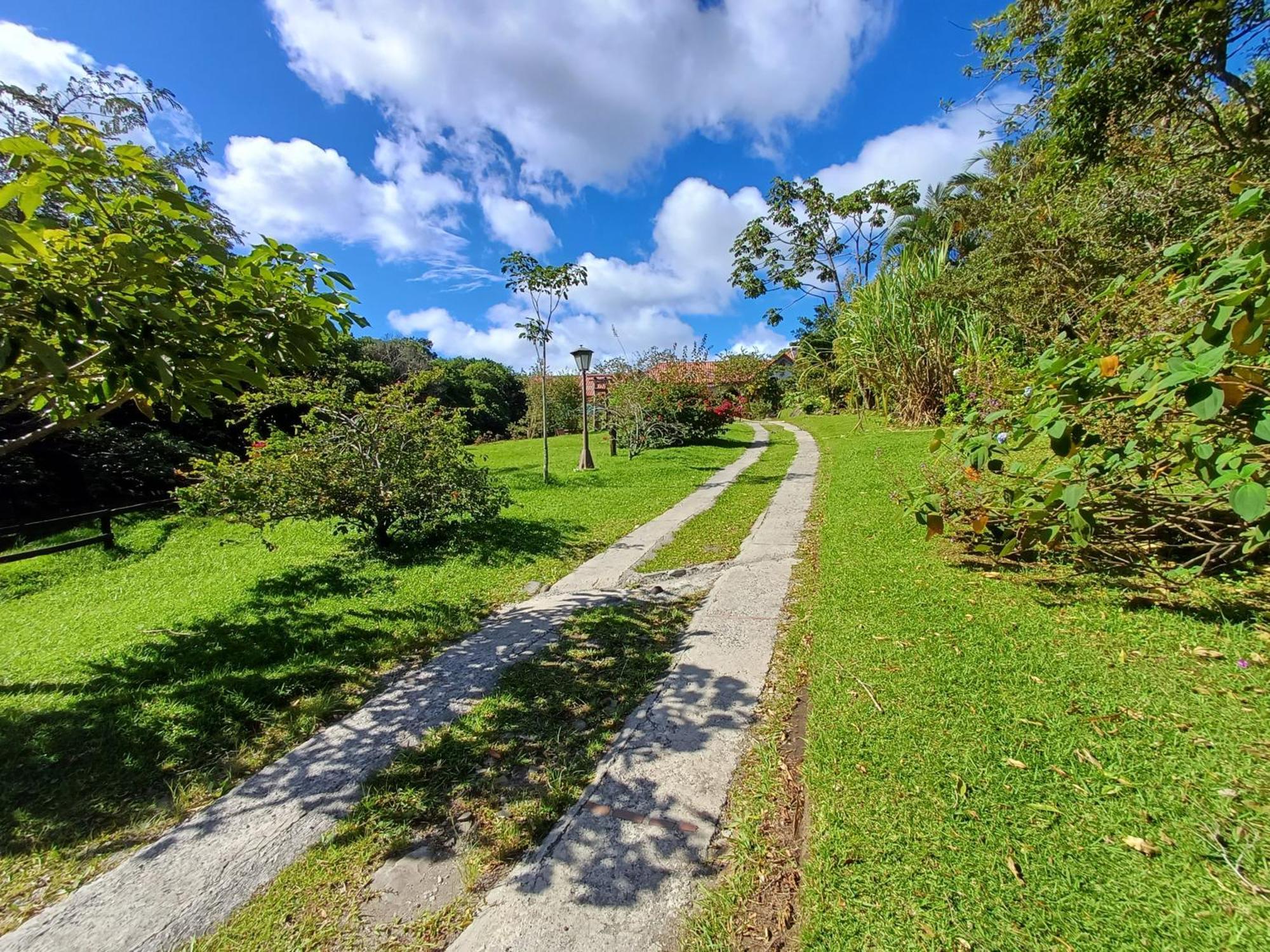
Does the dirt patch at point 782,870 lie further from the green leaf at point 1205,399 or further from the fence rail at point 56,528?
the fence rail at point 56,528

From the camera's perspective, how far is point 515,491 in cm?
914

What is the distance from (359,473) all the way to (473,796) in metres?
4.29

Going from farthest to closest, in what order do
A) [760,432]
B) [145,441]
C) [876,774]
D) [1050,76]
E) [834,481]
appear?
[760,432]
[145,441]
[834,481]
[1050,76]
[876,774]

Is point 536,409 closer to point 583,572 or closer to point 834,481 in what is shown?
point 834,481

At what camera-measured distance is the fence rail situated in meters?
5.53

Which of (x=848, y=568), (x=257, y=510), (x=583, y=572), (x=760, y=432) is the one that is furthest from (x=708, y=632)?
(x=760, y=432)

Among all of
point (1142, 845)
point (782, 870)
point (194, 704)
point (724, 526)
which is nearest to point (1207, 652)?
point (1142, 845)

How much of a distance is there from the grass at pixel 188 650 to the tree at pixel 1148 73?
686 centimetres

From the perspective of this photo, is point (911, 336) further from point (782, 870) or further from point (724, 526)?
point (782, 870)

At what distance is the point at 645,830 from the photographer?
1.78 metres

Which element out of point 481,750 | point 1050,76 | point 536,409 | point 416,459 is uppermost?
point 1050,76

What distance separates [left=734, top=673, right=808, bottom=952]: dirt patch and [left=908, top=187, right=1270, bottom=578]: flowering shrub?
176 centimetres

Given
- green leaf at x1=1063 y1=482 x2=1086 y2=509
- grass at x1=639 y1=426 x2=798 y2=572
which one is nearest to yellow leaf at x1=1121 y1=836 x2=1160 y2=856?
green leaf at x1=1063 y1=482 x2=1086 y2=509

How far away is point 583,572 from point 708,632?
1857 millimetres
